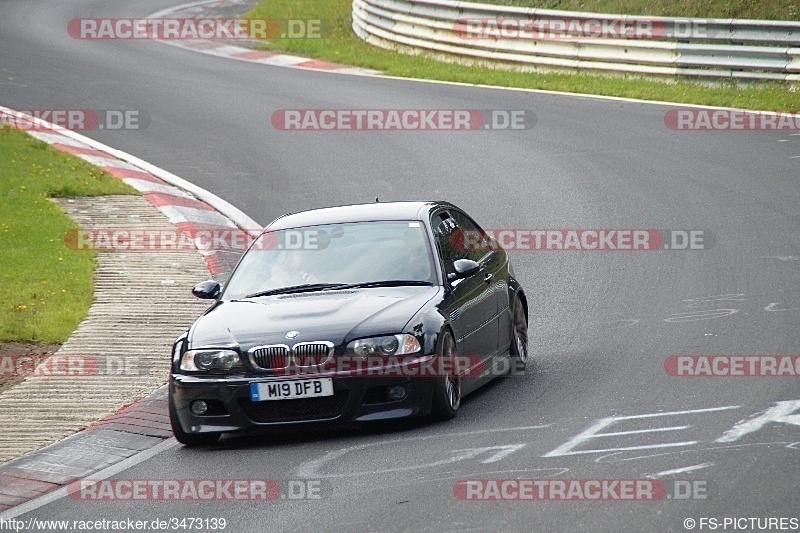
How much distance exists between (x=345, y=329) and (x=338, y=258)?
121 centimetres

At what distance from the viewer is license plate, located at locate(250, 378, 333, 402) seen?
844 cm

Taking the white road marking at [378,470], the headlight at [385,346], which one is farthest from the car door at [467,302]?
the white road marking at [378,470]

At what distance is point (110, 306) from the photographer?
40.7ft

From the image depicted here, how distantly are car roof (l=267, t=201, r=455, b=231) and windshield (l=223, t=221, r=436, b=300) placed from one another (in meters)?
0.08

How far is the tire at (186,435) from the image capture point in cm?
873

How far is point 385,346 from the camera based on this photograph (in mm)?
8586

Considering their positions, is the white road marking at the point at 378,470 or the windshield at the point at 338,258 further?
the windshield at the point at 338,258

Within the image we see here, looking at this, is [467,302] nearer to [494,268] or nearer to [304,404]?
[494,268]

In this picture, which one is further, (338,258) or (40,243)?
(40,243)

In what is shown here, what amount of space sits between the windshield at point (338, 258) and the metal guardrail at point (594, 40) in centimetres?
1424

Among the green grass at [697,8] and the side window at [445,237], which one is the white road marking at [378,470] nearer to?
the side window at [445,237]

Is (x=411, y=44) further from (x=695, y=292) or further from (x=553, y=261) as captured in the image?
(x=695, y=292)

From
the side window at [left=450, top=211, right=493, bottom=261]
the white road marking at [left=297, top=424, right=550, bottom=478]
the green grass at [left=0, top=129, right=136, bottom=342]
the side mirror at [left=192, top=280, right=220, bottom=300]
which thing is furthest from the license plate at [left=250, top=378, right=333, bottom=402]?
the green grass at [left=0, top=129, right=136, bottom=342]

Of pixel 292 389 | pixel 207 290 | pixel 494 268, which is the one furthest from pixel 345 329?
pixel 494 268
